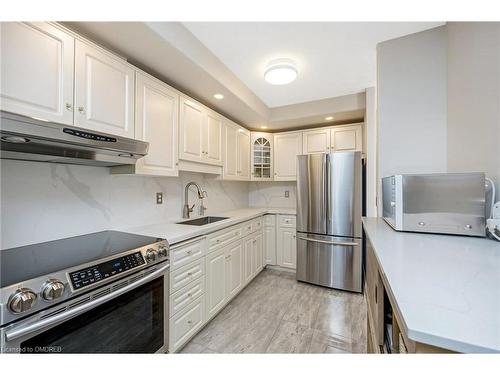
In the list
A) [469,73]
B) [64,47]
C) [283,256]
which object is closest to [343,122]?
[469,73]

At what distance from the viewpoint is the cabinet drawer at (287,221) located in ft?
9.84

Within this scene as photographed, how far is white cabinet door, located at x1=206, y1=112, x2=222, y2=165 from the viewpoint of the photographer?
7.44 ft

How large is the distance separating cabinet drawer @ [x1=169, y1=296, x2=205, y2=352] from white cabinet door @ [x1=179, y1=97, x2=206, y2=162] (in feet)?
4.16

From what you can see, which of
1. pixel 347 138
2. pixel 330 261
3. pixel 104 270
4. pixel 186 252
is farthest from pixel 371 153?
pixel 104 270

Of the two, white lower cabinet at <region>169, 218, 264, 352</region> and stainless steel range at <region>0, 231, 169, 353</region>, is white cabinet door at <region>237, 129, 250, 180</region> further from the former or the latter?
stainless steel range at <region>0, 231, 169, 353</region>

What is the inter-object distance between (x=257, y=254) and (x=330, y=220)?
106cm

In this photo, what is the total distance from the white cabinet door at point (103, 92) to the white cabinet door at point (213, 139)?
0.87 meters

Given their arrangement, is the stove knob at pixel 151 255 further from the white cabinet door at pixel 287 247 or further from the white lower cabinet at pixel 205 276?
the white cabinet door at pixel 287 247

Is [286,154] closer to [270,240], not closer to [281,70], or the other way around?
[270,240]

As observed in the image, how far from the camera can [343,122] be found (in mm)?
3078

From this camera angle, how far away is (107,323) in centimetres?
104

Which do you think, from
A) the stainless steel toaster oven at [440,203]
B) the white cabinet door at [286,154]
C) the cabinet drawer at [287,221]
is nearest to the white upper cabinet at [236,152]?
the white cabinet door at [286,154]
